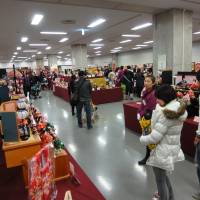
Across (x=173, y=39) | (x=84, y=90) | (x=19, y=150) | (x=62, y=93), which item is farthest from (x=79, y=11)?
(x=62, y=93)

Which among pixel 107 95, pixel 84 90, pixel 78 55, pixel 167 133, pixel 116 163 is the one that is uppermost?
pixel 78 55

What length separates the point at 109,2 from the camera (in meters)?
5.36

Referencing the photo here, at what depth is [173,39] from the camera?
6.20m

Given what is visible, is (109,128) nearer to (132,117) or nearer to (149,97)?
(132,117)

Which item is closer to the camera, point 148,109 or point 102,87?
point 148,109

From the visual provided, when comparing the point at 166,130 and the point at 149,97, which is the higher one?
the point at 149,97

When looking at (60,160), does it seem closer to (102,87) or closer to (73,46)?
(102,87)

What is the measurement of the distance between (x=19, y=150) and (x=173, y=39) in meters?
5.29

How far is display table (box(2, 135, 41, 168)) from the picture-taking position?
8.78ft

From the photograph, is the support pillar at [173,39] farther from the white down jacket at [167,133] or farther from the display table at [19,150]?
the display table at [19,150]

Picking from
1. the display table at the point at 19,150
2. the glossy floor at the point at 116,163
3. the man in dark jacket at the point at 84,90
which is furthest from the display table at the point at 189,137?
the man in dark jacket at the point at 84,90

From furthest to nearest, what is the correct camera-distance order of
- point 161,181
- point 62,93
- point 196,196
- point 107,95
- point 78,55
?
point 78,55 → point 62,93 → point 107,95 → point 196,196 → point 161,181

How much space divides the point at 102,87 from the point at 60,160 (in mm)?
6934

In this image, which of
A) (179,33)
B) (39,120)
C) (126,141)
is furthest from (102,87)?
(39,120)
